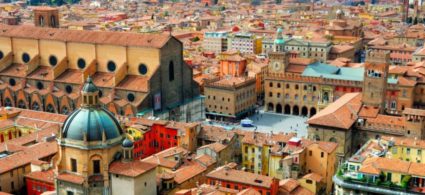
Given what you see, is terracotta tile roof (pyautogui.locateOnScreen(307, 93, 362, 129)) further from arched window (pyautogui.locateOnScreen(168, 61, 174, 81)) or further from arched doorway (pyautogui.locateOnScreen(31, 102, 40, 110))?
arched doorway (pyautogui.locateOnScreen(31, 102, 40, 110))

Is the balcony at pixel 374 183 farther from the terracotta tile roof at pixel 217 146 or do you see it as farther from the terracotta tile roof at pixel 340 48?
the terracotta tile roof at pixel 340 48

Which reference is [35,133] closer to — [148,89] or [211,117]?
[148,89]

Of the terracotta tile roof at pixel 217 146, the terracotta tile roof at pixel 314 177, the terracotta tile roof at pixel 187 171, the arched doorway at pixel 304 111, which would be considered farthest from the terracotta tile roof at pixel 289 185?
the arched doorway at pixel 304 111

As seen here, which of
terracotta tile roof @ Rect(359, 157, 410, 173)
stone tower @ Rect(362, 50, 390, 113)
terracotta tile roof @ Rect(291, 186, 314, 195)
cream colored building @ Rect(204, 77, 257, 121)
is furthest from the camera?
cream colored building @ Rect(204, 77, 257, 121)

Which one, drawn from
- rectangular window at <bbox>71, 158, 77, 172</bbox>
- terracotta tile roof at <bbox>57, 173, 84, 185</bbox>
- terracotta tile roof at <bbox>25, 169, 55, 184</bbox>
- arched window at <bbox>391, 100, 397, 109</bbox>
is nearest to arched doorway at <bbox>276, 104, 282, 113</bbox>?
arched window at <bbox>391, 100, 397, 109</bbox>

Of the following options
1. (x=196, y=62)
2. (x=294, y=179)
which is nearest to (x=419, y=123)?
(x=294, y=179)

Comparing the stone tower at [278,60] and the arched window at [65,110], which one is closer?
the arched window at [65,110]

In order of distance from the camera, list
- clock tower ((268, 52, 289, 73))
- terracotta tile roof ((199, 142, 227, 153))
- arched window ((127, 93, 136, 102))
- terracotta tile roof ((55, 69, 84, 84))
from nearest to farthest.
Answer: terracotta tile roof ((199, 142, 227, 153))
arched window ((127, 93, 136, 102))
terracotta tile roof ((55, 69, 84, 84))
clock tower ((268, 52, 289, 73))
